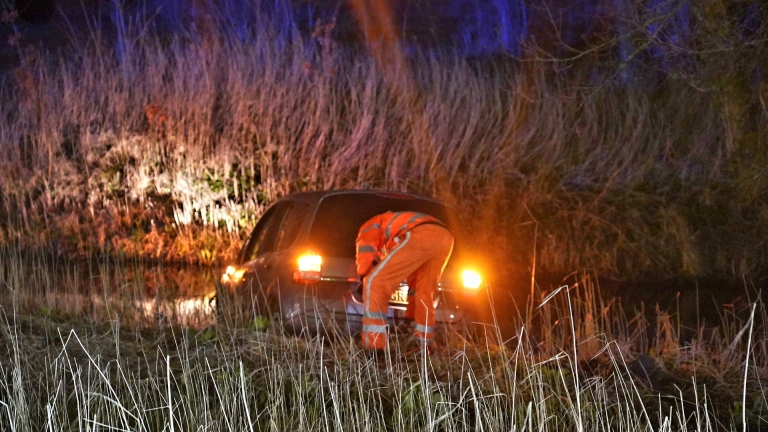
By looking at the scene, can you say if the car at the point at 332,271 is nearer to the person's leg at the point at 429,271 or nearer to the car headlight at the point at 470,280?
A: the car headlight at the point at 470,280

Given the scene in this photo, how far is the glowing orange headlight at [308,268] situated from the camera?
27.1ft

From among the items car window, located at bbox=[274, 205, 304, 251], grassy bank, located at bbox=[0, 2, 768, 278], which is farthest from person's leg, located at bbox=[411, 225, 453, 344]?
grassy bank, located at bbox=[0, 2, 768, 278]

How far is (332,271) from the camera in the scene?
27.3ft

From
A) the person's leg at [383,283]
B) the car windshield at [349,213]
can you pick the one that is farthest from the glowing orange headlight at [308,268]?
the person's leg at [383,283]

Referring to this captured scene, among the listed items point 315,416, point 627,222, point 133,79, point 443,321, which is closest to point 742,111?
point 627,222

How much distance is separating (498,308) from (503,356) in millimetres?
4487

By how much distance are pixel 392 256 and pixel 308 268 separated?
70 cm

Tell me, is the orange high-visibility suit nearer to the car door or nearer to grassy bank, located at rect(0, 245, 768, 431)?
grassy bank, located at rect(0, 245, 768, 431)

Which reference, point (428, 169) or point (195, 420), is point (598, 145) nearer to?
point (428, 169)

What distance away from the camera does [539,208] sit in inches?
631

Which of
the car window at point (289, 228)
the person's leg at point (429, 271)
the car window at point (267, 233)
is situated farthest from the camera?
the car window at point (267, 233)

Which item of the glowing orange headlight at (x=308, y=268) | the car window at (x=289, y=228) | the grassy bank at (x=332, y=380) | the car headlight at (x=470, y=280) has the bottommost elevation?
the grassy bank at (x=332, y=380)

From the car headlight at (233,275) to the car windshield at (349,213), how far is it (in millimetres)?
1451

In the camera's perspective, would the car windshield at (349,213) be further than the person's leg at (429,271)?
Yes
